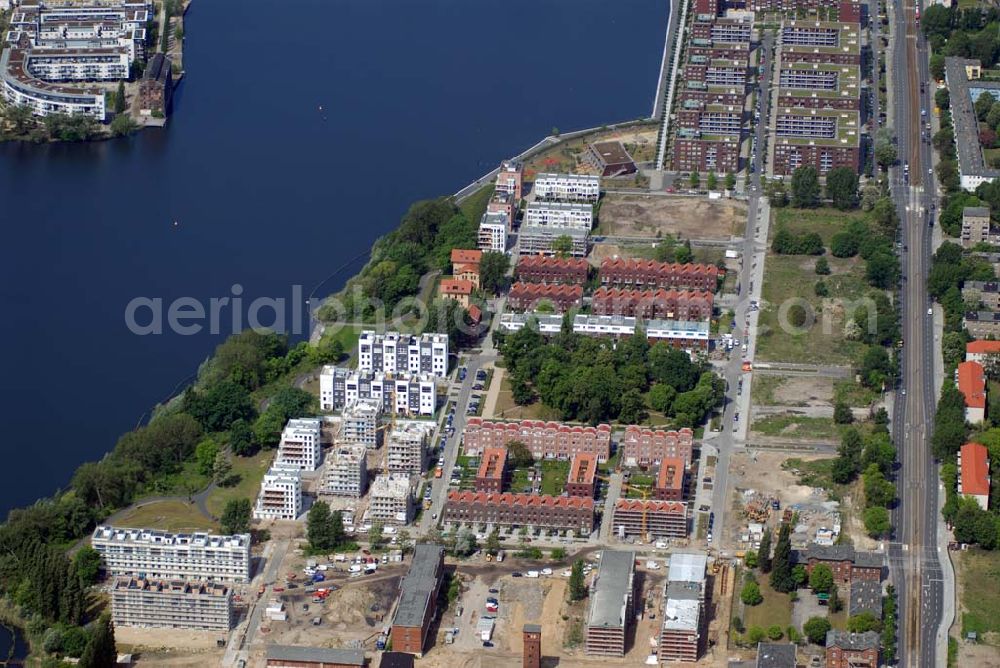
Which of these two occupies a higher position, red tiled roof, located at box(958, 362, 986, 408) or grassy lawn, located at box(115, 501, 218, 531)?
red tiled roof, located at box(958, 362, 986, 408)

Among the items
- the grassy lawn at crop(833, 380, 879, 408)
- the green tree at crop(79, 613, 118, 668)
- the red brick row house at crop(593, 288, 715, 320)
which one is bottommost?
the green tree at crop(79, 613, 118, 668)

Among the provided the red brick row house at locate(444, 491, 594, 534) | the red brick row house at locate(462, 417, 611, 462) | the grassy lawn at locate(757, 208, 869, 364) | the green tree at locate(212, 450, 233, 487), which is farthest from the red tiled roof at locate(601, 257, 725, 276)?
the green tree at locate(212, 450, 233, 487)

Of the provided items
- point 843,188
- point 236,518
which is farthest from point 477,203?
point 236,518

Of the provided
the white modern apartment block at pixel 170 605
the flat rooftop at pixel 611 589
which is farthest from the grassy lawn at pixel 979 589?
the white modern apartment block at pixel 170 605

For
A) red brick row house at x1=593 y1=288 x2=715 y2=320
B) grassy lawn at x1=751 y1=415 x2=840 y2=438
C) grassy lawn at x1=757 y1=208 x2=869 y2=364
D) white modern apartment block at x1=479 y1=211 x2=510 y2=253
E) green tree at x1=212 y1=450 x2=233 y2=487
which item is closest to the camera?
green tree at x1=212 y1=450 x2=233 y2=487

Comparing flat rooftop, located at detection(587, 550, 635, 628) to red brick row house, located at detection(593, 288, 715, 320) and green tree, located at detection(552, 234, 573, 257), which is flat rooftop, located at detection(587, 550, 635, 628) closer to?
red brick row house, located at detection(593, 288, 715, 320)

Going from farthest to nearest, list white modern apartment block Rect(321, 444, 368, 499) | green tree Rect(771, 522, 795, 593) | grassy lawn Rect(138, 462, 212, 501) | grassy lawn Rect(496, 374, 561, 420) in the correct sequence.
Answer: grassy lawn Rect(496, 374, 561, 420)
grassy lawn Rect(138, 462, 212, 501)
white modern apartment block Rect(321, 444, 368, 499)
green tree Rect(771, 522, 795, 593)

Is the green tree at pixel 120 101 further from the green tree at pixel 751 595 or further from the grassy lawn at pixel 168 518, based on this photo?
the green tree at pixel 751 595
